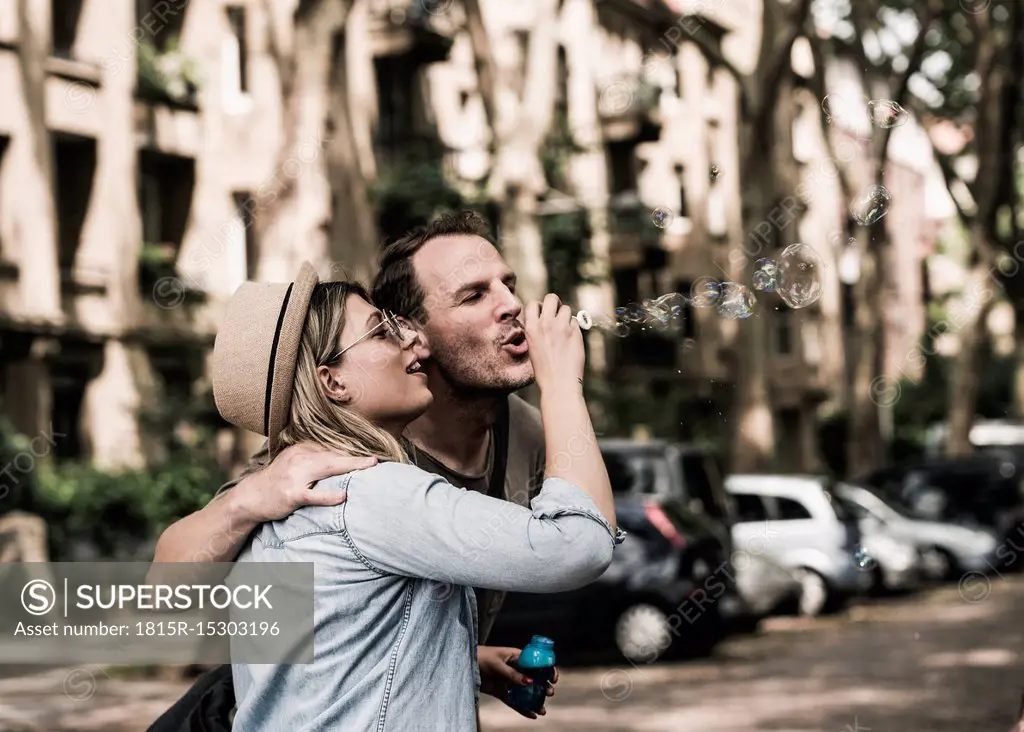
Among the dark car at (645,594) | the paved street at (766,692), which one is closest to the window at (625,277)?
the paved street at (766,692)

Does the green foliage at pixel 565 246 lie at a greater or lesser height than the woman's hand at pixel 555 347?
lesser

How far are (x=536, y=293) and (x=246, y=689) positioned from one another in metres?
13.4

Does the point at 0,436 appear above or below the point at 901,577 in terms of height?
above

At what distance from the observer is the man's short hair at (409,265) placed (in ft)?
11.7

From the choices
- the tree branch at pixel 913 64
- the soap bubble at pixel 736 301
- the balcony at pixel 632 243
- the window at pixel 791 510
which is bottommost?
the window at pixel 791 510

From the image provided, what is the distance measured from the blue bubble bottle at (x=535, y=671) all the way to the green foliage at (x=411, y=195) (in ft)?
73.9

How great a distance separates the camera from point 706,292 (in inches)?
196

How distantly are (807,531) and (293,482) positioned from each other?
16.0m

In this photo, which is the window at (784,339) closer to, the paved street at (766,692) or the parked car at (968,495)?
the parked car at (968,495)

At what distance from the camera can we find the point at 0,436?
15547 millimetres

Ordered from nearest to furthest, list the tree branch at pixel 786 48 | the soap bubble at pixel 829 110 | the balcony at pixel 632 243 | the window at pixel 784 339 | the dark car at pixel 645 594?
the soap bubble at pixel 829 110 → the dark car at pixel 645 594 → the tree branch at pixel 786 48 → the balcony at pixel 632 243 → the window at pixel 784 339

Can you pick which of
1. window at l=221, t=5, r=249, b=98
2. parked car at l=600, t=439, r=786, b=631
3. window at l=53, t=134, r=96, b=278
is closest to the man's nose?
parked car at l=600, t=439, r=786, b=631

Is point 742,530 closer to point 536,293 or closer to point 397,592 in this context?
point 536,293

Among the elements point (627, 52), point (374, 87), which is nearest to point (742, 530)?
point (374, 87)
